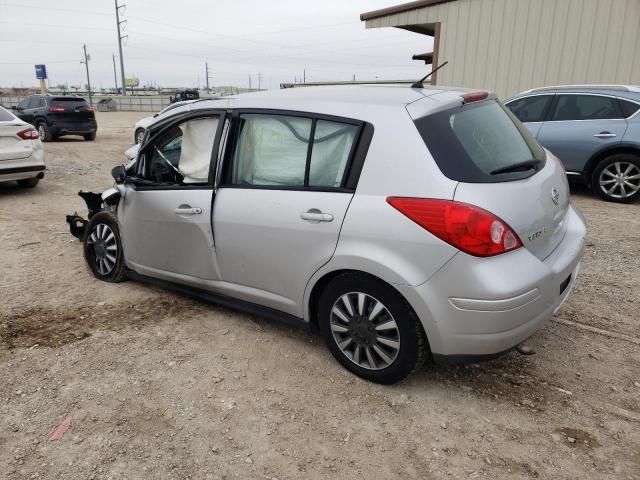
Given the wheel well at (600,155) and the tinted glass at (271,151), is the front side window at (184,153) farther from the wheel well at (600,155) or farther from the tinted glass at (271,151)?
the wheel well at (600,155)

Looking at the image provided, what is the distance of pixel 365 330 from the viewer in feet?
9.34

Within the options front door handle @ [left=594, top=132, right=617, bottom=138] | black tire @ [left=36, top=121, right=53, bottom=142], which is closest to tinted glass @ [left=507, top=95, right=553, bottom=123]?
front door handle @ [left=594, top=132, right=617, bottom=138]

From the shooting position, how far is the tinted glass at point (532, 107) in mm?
7996

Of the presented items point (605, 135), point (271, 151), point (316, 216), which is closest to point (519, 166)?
point (316, 216)

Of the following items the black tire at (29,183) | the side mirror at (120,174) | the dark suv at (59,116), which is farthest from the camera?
the dark suv at (59,116)

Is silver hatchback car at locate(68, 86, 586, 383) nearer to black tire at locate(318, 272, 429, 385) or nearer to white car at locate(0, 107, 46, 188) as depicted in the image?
black tire at locate(318, 272, 429, 385)

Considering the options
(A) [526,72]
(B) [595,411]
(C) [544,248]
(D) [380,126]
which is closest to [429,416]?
(B) [595,411]

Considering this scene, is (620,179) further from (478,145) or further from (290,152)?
(290,152)

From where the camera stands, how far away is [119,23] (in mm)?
52312

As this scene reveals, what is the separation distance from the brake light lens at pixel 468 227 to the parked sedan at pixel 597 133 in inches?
233

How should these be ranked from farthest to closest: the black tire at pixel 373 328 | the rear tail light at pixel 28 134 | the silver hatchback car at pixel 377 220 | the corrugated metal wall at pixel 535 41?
1. the corrugated metal wall at pixel 535 41
2. the rear tail light at pixel 28 134
3. the black tire at pixel 373 328
4. the silver hatchback car at pixel 377 220

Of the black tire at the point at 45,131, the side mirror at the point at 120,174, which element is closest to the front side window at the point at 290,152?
the side mirror at the point at 120,174

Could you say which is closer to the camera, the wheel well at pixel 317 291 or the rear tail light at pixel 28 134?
the wheel well at pixel 317 291

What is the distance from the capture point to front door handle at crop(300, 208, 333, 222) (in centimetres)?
282
